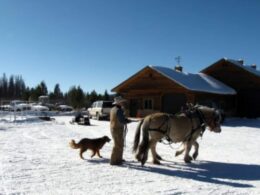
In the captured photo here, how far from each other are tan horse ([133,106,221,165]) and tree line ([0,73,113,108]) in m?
66.0

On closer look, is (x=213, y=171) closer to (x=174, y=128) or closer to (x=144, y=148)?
(x=174, y=128)

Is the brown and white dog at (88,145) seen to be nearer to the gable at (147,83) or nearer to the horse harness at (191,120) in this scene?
the horse harness at (191,120)

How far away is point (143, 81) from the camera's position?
3234 cm

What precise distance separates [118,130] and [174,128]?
5.08 ft

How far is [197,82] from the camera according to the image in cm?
3086

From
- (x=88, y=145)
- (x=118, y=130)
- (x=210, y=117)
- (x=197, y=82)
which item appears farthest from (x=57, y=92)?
(x=118, y=130)

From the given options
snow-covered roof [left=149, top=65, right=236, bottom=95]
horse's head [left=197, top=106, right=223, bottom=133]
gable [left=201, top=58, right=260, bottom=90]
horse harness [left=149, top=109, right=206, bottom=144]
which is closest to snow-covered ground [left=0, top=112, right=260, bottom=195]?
horse harness [left=149, top=109, right=206, bottom=144]

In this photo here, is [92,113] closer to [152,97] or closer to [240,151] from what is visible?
[152,97]

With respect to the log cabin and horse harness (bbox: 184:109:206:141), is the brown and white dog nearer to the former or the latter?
horse harness (bbox: 184:109:206:141)

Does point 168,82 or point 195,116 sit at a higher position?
point 168,82

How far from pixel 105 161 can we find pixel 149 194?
3460 millimetres

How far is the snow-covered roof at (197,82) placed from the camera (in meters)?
28.8

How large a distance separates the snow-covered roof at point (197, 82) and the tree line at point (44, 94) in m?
45.9

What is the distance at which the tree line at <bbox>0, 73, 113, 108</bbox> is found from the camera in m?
79.1
